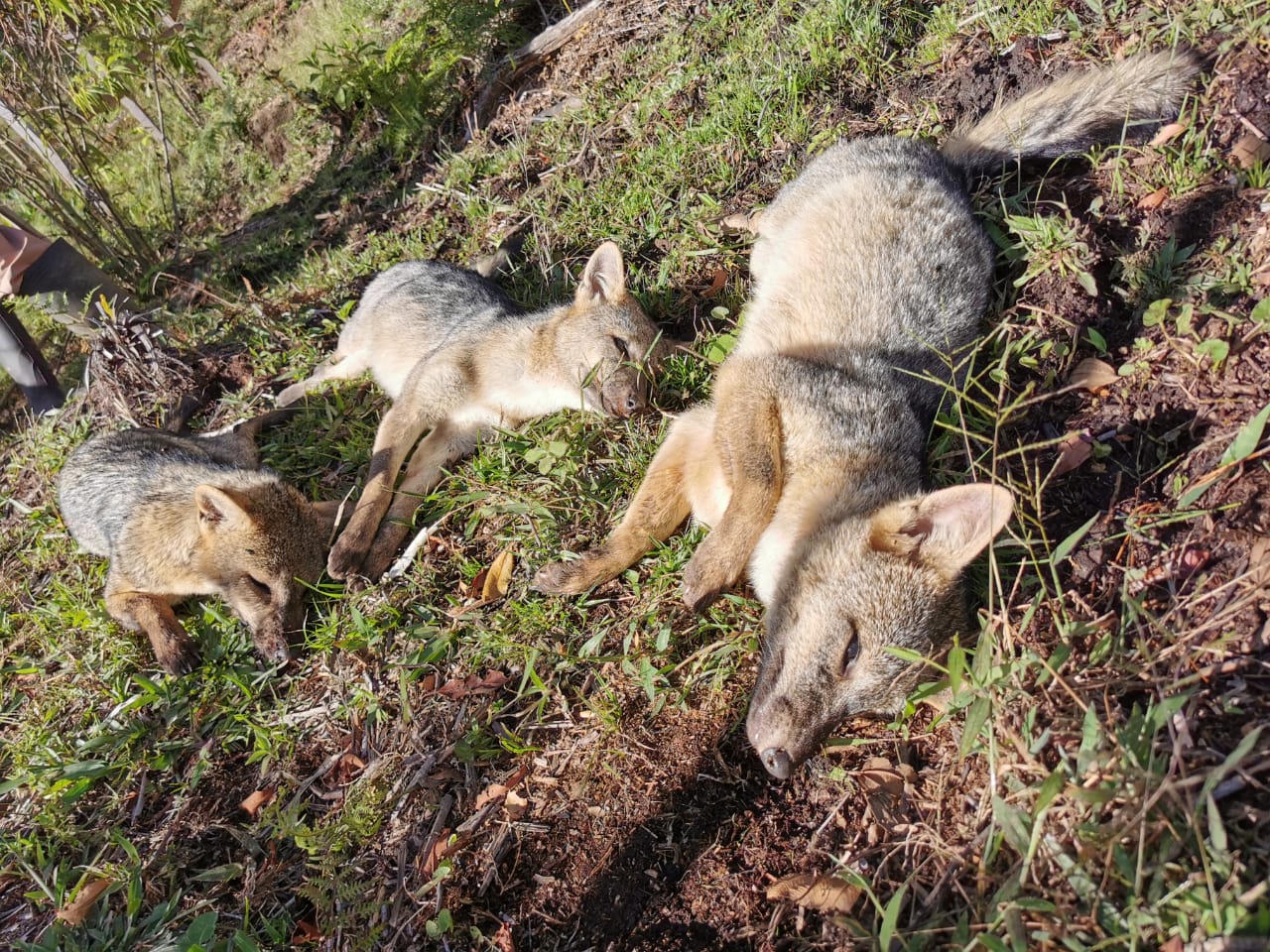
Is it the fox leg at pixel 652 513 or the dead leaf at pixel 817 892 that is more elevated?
the fox leg at pixel 652 513

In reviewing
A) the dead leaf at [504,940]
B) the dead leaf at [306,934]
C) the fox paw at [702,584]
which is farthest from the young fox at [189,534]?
the fox paw at [702,584]

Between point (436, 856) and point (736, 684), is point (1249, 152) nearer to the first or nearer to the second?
point (736, 684)

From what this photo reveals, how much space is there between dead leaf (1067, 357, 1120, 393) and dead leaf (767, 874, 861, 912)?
8.03ft

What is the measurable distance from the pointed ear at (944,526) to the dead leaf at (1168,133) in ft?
8.60

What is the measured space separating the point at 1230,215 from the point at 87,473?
23.8 feet

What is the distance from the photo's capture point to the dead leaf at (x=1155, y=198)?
4.13m

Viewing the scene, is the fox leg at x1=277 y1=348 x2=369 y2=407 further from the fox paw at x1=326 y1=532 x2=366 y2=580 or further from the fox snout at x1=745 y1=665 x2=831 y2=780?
the fox snout at x1=745 y1=665 x2=831 y2=780

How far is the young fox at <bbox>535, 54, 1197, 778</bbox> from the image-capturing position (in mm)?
3145

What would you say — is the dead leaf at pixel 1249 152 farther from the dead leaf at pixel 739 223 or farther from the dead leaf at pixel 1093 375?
the dead leaf at pixel 739 223

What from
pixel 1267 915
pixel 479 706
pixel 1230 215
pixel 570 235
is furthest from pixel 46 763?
pixel 1230 215

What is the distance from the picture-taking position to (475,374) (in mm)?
5578

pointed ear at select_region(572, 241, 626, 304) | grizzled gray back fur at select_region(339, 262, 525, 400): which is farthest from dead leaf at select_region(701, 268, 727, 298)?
grizzled gray back fur at select_region(339, 262, 525, 400)

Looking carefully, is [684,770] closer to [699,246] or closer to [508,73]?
[699,246]

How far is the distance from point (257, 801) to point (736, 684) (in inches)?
97.4
